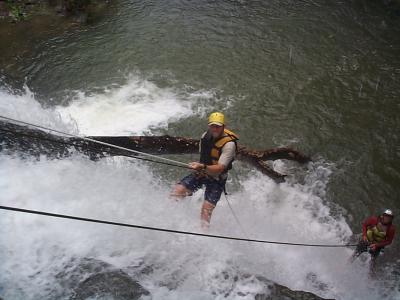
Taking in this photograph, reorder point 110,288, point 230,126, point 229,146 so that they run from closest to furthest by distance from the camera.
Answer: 1. point 110,288
2. point 229,146
3. point 230,126

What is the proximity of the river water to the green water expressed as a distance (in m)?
0.05

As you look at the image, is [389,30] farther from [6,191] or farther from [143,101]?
[6,191]

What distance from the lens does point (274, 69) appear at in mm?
13039

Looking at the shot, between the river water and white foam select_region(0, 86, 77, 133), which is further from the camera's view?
white foam select_region(0, 86, 77, 133)

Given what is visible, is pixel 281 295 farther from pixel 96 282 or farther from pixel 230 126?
pixel 230 126

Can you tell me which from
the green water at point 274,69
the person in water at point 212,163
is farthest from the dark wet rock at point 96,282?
the green water at point 274,69

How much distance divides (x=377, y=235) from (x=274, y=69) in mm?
7362

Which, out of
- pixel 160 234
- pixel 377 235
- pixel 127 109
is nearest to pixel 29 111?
pixel 127 109

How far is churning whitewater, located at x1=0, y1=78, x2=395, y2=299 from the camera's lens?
6.54m

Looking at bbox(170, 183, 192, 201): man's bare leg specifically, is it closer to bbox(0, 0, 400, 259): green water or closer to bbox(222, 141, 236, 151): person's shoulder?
bbox(222, 141, 236, 151): person's shoulder

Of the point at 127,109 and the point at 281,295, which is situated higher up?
the point at 127,109

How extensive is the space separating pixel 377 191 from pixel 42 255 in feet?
24.9

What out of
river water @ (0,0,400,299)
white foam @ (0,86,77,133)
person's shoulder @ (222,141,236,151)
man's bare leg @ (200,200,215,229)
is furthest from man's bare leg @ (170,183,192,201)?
white foam @ (0,86,77,133)

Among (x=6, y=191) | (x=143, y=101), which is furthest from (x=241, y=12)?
(x=6, y=191)
